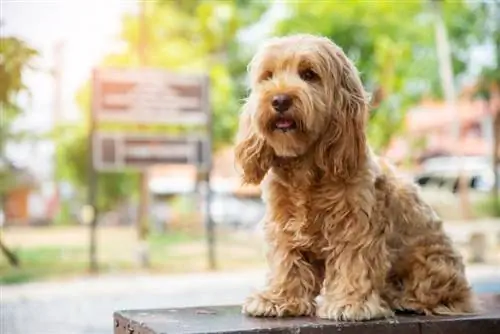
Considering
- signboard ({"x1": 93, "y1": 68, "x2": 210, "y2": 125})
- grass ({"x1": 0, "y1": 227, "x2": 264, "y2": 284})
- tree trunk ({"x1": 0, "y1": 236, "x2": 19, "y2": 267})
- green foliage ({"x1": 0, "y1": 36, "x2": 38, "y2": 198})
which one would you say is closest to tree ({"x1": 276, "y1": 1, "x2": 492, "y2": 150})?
signboard ({"x1": 93, "y1": 68, "x2": 210, "y2": 125})

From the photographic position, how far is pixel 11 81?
2.73m

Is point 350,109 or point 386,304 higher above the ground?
point 350,109

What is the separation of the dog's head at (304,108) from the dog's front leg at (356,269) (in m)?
0.11

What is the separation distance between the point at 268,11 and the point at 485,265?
144 centimetres

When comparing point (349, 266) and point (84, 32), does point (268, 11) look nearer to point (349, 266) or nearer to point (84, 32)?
point (84, 32)

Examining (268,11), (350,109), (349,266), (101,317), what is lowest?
(101,317)

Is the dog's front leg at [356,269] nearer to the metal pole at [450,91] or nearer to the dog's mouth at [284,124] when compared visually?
the dog's mouth at [284,124]

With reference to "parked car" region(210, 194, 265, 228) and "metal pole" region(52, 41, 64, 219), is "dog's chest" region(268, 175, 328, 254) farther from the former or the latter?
"parked car" region(210, 194, 265, 228)

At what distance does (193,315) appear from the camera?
1.75m

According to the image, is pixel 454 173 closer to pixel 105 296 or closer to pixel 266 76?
pixel 105 296

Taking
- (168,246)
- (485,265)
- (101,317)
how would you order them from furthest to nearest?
(168,246)
(485,265)
(101,317)

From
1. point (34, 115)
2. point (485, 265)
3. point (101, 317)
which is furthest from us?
point (485, 265)

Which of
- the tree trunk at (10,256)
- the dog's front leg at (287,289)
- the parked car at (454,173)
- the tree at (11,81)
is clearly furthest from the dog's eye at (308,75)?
the parked car at (454,173)

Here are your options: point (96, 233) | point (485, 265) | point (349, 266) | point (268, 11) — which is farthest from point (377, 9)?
point (349, 266)
